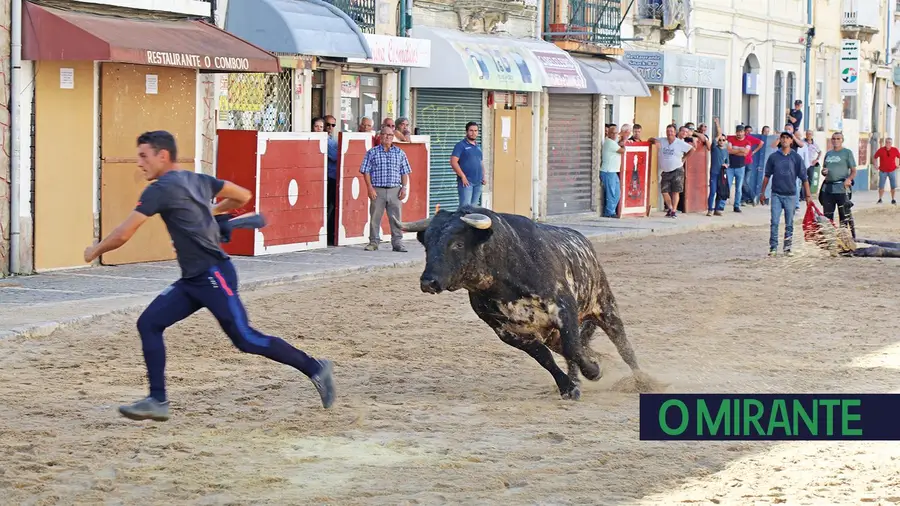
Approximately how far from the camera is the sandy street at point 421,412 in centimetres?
802

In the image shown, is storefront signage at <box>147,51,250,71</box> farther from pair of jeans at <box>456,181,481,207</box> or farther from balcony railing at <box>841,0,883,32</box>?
balcony railing at <box>841,0,883,32</box>

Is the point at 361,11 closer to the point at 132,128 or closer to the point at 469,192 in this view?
the point at 469,192

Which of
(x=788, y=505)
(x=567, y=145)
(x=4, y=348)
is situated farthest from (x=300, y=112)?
(x=788, y=505)

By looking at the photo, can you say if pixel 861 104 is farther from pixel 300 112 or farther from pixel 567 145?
pixel 300 112

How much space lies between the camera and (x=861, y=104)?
169 ft

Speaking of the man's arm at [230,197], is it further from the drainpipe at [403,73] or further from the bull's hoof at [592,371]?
the drainpipe at [403,73]

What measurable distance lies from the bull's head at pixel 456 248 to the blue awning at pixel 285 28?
12133mm

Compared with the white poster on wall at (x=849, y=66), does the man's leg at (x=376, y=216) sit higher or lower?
lower

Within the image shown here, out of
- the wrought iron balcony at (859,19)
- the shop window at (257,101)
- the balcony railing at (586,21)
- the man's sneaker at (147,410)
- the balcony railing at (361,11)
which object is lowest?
the man's sneaker at (147,410)

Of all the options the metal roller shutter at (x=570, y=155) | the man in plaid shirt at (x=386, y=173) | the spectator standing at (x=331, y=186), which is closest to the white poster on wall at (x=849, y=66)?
the metal roller shutter at (x=570, y=155)

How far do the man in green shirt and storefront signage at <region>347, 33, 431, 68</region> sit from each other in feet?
21.4

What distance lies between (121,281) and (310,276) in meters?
2.27

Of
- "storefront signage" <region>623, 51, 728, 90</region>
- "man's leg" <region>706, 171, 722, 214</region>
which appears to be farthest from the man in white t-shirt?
"storefront signage" <region>623, 51, 728, 90</region>

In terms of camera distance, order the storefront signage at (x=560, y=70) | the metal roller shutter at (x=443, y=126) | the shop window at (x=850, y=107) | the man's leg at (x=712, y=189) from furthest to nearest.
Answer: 1. the shop window at (x=850, y=107)
2. the man's leg at (x=712, y=189)
3. the storefront signage at (x=560, y=70)
4. the metal roller shutter at (x=443, y=126)
